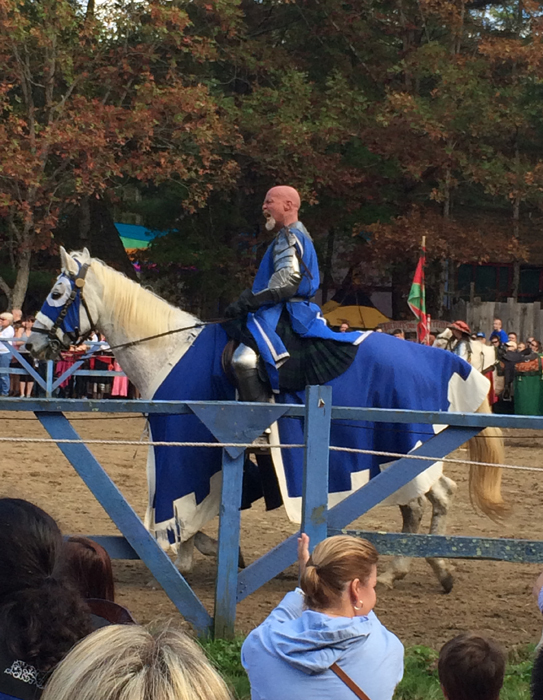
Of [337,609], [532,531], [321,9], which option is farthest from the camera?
[321,9]

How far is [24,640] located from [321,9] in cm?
2358

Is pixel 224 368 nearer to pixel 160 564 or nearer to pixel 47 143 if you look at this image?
pixel 160 564

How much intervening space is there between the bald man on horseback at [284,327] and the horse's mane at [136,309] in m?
0.48

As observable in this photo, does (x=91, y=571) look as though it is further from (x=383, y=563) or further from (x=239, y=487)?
(x=383, y=563)

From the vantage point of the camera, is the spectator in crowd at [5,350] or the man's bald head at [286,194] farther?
the spectator in crowd at [5,350]

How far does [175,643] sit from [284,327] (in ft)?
Answer: 15.9

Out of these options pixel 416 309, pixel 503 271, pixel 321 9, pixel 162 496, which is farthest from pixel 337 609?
pixel 503 271

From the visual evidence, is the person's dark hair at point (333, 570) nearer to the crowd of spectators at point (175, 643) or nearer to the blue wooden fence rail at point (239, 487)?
the crowd of spectators at point (175, 643)

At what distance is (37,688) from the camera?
2.07 m

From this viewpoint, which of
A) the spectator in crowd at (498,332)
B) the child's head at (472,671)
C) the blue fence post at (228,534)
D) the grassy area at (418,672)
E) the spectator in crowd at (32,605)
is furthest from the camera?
the spectator in crowd at (498,332)

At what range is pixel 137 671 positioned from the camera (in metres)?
1.67

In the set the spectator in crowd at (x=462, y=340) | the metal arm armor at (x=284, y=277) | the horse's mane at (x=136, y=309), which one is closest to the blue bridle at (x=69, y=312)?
the horse's mane at (x=136, y=309)

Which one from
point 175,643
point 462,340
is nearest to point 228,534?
point 175,643

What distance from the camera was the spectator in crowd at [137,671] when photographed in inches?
64.3
